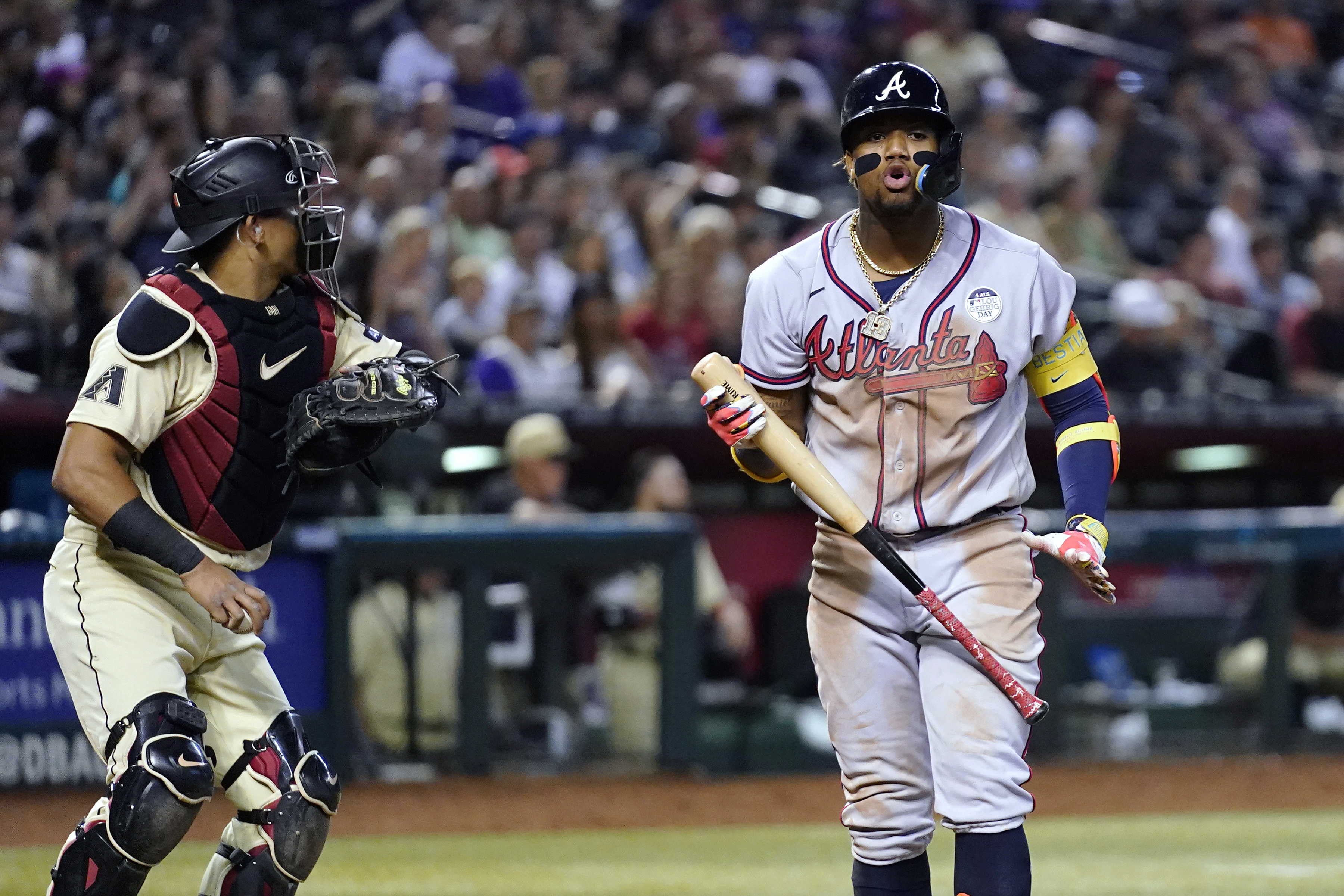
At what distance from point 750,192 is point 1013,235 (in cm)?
866

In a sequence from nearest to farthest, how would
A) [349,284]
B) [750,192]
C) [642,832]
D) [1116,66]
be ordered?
[642,832] < [349,284] < [750,192] < [1116,66]

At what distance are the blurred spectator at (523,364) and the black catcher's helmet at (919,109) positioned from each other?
18.8 ft

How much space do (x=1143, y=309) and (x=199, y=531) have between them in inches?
321

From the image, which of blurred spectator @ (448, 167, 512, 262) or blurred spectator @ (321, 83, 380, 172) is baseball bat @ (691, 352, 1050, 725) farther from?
blurred spectator @ (321, 83, 380, 172)

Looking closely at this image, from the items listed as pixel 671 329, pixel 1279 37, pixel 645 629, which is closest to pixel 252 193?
pixel 645 629

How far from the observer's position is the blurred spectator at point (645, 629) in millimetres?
8930

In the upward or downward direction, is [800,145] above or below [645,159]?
above

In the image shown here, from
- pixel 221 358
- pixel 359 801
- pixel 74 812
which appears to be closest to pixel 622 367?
pixel 359 801

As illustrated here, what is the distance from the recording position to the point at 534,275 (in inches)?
424

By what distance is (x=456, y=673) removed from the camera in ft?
28.6

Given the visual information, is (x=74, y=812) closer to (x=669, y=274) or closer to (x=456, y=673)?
(x=456, y=673)

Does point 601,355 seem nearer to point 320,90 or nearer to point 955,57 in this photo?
point 320,90

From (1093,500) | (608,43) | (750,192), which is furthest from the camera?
(608,43)

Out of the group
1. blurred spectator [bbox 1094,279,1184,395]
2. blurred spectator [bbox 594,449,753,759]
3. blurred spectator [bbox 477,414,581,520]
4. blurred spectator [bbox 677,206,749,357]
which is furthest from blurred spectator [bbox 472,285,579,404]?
blurred spectator [bbox 1094,279,1184,395]
